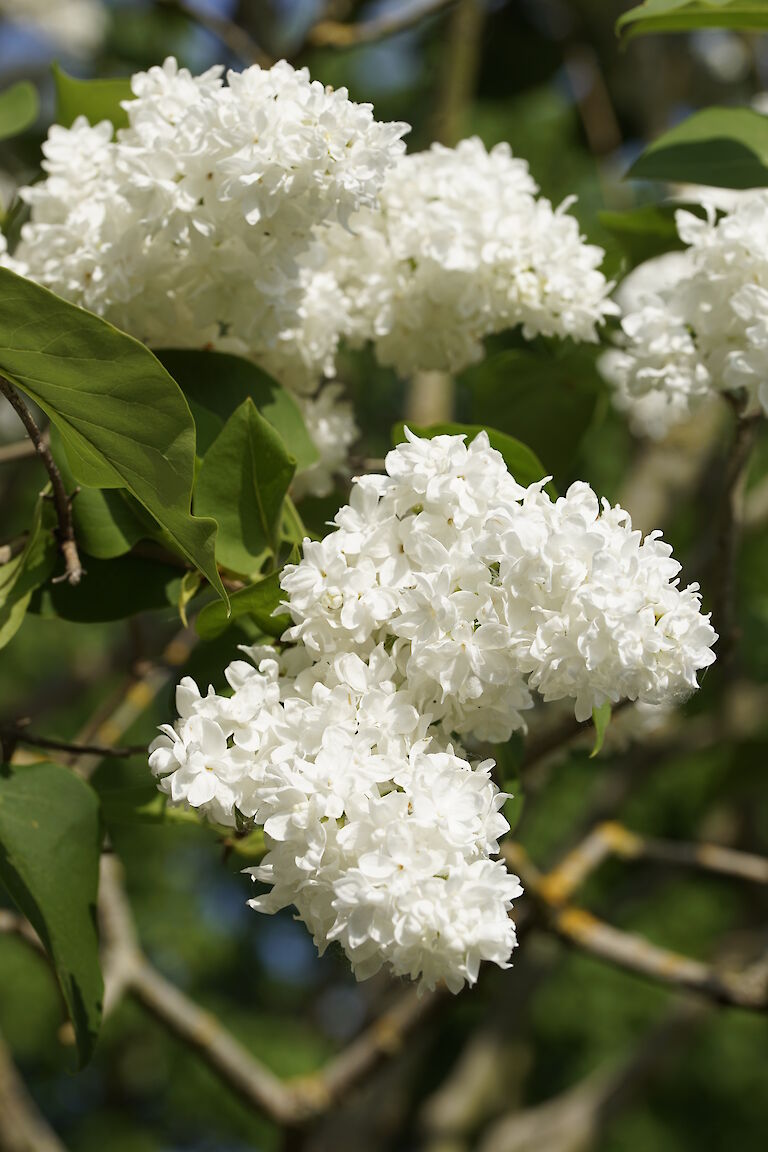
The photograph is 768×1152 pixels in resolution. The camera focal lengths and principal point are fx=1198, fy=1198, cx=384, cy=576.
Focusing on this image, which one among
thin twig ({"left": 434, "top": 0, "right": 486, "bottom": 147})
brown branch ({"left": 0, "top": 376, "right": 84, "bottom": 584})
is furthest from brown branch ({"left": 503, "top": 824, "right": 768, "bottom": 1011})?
thin twig ({"left": 434, "top": 0, "right": 486, "bottom": 147})

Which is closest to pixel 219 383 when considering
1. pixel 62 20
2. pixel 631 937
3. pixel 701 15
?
pixel 701 15

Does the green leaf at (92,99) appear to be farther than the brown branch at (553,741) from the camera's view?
No

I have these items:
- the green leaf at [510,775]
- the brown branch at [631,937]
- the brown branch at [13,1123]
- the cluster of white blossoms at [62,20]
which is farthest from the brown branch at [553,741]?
the cluster of white blossoms at [62,20]

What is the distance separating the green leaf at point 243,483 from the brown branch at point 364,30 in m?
1.35

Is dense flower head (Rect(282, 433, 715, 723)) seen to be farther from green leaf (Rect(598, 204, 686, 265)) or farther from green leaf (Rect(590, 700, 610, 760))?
green leaf (Rect(598, 204, 686, 265))

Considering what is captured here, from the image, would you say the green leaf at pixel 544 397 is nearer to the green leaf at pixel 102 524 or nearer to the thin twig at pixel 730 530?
the thin twig at pixel 730 530

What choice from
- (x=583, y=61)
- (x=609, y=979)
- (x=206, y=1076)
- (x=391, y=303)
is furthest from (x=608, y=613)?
(x=206, y=1076)

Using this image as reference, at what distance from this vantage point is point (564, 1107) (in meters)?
2.13

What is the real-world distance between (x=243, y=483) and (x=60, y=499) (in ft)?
0.34

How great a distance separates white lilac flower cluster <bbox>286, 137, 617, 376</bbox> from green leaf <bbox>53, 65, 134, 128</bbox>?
0.17m

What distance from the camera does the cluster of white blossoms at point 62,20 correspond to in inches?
135

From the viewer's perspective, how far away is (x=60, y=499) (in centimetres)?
67

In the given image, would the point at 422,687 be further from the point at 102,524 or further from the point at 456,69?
the point at 456,69

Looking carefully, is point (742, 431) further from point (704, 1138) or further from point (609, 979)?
point (704, 1138)
